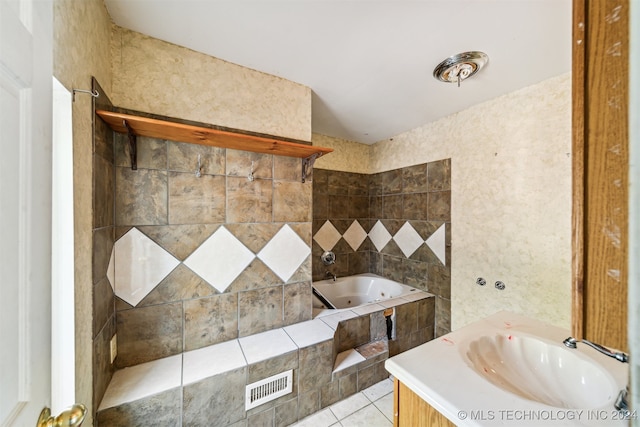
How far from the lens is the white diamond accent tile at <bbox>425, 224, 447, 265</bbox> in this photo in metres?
2.29

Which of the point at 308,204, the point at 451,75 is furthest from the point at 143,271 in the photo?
the point at 451,75

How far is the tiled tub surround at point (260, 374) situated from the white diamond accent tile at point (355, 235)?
45.5 inches

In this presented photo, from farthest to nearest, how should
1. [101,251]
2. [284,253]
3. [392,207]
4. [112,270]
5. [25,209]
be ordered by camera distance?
1. [392,207]
2. [284,253]
3. [112,270]
4. [101,251]
5. [25,209]

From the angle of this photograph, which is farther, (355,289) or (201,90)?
(355,289)

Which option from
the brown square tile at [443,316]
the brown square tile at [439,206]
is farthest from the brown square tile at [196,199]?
the brown square tile at [443,316]

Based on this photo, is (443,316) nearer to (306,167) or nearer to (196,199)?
(306,167)

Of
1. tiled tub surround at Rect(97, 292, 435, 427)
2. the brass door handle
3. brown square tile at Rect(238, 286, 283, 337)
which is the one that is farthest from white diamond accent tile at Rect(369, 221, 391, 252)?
the brass door handle

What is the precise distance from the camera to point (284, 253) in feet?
5.68

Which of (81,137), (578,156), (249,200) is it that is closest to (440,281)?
(249,200)

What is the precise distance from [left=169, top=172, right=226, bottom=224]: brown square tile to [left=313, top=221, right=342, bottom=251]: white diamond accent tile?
1545mm

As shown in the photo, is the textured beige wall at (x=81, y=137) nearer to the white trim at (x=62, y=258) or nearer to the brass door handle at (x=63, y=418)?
the white trim at (x=62, y=258)

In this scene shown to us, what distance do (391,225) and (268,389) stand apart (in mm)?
2152

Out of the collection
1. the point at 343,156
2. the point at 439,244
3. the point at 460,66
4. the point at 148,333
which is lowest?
the point at 148,333

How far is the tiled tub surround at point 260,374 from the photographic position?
1146mm
